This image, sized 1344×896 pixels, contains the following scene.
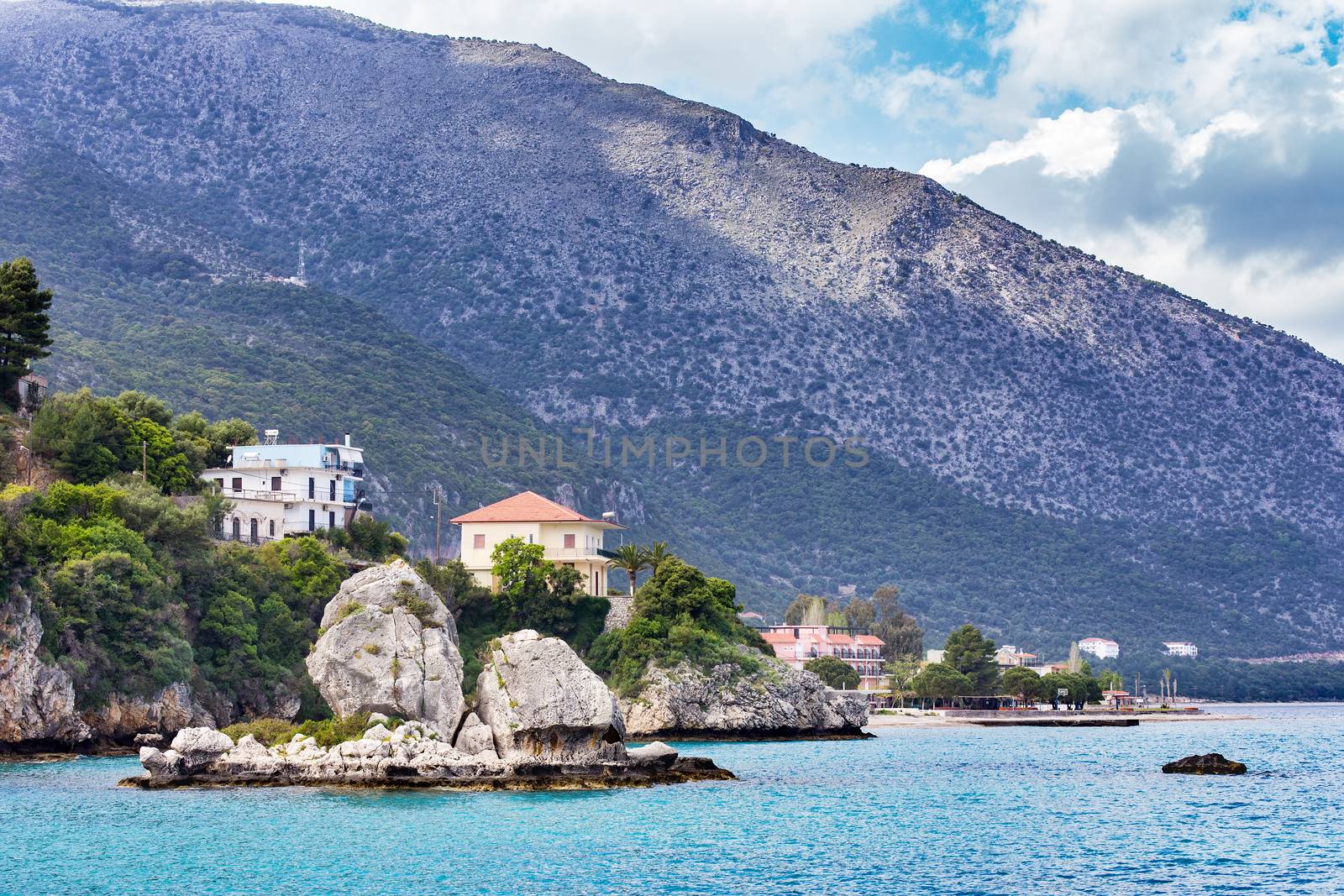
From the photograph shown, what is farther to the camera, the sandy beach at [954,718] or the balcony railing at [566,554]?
the sandy beach at [954,718]

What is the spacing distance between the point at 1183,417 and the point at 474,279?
8027 centimetres

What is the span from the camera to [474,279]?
644 feet

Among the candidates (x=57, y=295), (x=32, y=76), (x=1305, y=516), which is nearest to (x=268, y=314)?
(x=57, y=295)

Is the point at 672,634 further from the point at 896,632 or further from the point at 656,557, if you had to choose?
the point at 896,632

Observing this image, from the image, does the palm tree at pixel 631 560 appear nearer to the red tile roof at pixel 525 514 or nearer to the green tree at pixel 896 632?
the red tile roof at pixel 525 514

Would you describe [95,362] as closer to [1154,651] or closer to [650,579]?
[650,579]

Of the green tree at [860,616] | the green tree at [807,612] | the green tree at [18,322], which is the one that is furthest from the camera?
the green tree at [860,616]

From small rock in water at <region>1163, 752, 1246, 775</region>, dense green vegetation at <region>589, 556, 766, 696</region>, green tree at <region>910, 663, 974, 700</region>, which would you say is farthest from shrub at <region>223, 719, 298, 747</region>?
green tree at <region>910, 663, 974, 700</region>

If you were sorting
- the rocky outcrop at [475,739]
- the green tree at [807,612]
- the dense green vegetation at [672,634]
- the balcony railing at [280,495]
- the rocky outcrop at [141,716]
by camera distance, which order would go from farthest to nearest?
1. the green tree at [807,612]
2. the balcony railing at [280,495]
3. the dense green vegetation at [672,634]
4. the rocky outcrop at [141,716]
5. the rocky outcrop at [475,739]

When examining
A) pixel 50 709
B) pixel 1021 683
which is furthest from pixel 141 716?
pixel 1021 683

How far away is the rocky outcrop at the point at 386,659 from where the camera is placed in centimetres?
5147

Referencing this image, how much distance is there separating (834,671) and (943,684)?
29.2 feet

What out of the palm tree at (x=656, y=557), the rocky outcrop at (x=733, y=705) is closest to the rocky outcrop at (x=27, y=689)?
the rocky outcrop at (x=733, y=705)

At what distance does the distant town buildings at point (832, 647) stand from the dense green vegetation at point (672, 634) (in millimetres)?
49196
